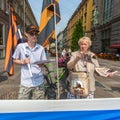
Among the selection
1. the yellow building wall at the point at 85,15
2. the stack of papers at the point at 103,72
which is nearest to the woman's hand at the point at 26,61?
the stack of papers at the point at 103,72

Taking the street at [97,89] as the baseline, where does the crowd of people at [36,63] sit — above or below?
above

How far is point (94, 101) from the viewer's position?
2.47 meters

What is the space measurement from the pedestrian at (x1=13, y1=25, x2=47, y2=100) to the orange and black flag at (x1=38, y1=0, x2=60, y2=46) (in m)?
0.46

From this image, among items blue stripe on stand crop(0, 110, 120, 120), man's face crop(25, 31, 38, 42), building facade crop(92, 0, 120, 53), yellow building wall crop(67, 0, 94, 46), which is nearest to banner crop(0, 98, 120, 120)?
blue stripe on stand crop(0, 110, 120, 120)

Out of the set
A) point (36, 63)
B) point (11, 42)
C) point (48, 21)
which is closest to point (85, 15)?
point (48, 21)

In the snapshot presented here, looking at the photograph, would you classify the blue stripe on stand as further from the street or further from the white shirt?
the street

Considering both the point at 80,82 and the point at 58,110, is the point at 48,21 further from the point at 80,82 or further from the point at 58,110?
the point at 58,110

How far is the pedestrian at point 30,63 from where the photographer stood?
343 centimetres

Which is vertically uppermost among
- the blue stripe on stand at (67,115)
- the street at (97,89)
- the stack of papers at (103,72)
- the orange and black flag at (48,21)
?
the orange and black flag at (48,21)

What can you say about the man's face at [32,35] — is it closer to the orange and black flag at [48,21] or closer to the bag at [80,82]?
the orange and black flag at [48,21]

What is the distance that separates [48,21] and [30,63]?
34.4 inches

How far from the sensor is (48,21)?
3.96 meters

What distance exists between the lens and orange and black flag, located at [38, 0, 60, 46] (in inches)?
A: 154

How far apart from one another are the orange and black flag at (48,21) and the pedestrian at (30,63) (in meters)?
0.46
